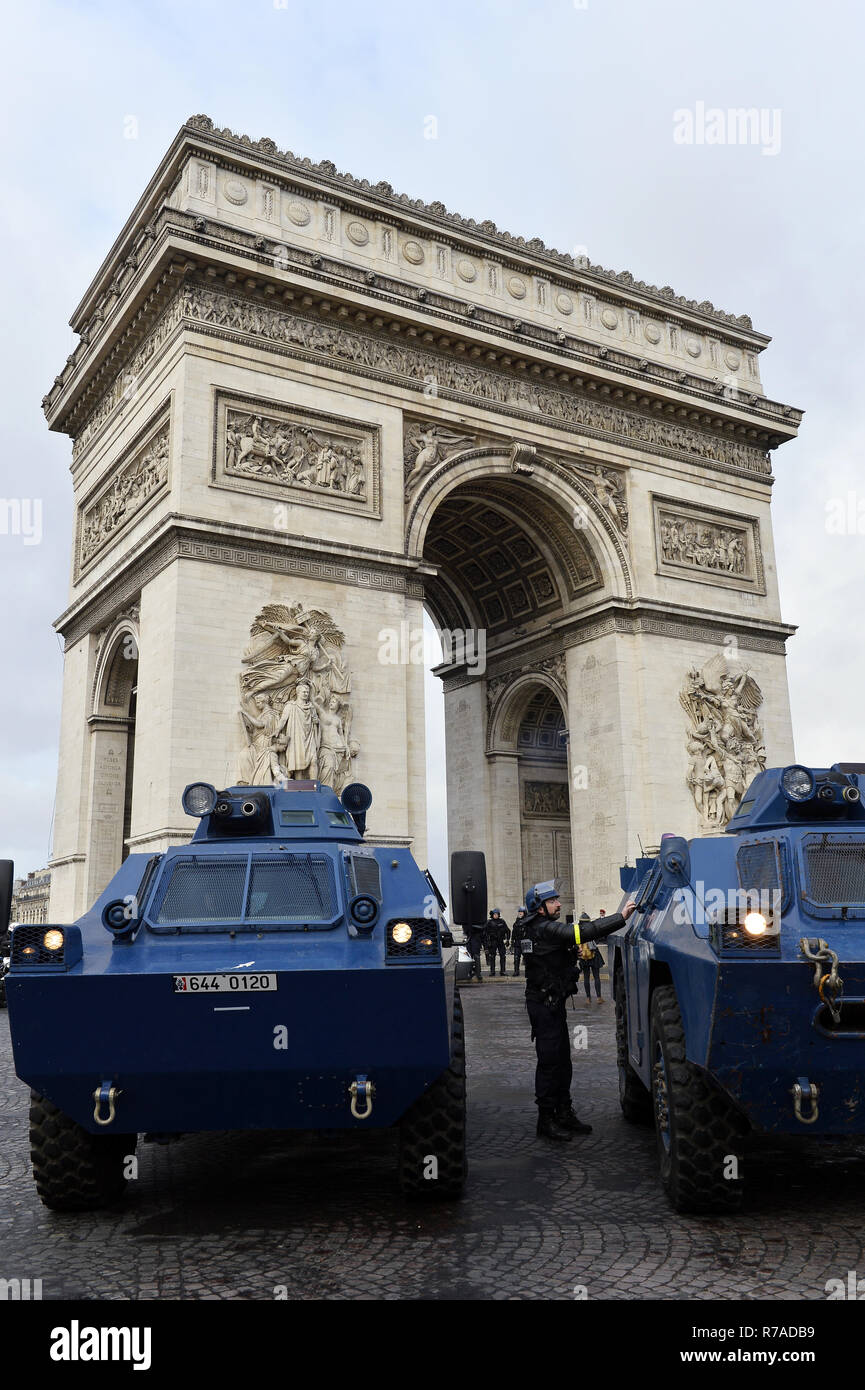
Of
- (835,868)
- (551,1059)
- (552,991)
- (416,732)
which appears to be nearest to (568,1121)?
(551,1059)

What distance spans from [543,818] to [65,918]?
37.4 feet

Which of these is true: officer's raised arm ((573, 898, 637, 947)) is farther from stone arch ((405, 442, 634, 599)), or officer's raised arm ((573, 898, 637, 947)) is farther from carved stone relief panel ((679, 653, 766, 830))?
carved stone relief panel ((679, 653, 766, 830))

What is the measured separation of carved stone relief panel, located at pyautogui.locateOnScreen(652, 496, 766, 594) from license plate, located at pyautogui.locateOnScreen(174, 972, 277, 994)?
19.9 meters

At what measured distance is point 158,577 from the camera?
1861cm

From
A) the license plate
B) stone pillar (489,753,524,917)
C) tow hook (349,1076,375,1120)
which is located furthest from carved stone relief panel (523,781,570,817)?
the license plate

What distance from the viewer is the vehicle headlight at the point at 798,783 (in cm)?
575

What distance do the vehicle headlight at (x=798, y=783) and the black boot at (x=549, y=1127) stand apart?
8.61ft

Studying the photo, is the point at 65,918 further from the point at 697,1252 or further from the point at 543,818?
the point at 697,1252

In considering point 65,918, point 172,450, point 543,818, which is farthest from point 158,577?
point 543,818

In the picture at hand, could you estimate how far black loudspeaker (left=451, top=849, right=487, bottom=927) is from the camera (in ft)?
26.7

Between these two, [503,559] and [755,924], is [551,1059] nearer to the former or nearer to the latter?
[755,924]

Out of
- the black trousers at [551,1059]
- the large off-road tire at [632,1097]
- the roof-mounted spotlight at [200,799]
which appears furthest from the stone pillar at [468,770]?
the roof-mounted spotlight at [200,799]

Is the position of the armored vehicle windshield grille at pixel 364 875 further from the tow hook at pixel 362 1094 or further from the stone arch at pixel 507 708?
the stone arch at pixel 507 708
